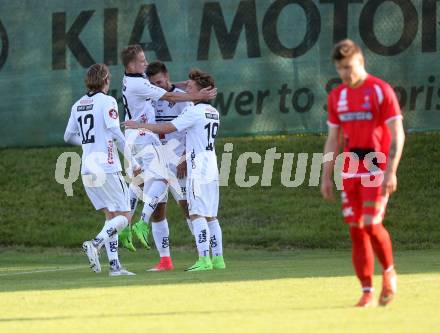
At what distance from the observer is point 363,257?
8.81m

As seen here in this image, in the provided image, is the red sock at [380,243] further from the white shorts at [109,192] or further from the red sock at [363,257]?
the white shorts at [109,192]

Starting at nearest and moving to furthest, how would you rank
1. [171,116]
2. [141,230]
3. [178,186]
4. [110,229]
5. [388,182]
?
[388,182], [110,229], [141,230], [178,186], [171,116]

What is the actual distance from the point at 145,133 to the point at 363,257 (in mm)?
→ 6440

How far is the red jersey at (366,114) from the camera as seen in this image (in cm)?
879

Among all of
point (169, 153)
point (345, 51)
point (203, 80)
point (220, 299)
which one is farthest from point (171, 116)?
point (345, 51)

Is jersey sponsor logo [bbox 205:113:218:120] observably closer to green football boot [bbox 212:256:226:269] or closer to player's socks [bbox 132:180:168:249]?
player's socks [bbox 132:180:168:249]

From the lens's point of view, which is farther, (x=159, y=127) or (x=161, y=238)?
(x=161, y=238)

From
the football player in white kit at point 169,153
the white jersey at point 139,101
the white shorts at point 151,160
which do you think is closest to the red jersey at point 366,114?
the white jersey at point 139,101

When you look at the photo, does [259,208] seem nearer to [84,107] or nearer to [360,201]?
[84,107]

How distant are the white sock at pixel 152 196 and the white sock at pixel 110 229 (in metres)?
1.14

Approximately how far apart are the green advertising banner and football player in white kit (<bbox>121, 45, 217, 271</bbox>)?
361cm

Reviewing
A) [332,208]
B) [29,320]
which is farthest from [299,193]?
[29,320]

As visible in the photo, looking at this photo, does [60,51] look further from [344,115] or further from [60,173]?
[344,115]

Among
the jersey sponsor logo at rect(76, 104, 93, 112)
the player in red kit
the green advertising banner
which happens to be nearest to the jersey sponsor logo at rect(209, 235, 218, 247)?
the jersey sponsor logo at rect(76, 104, 93, 112)
